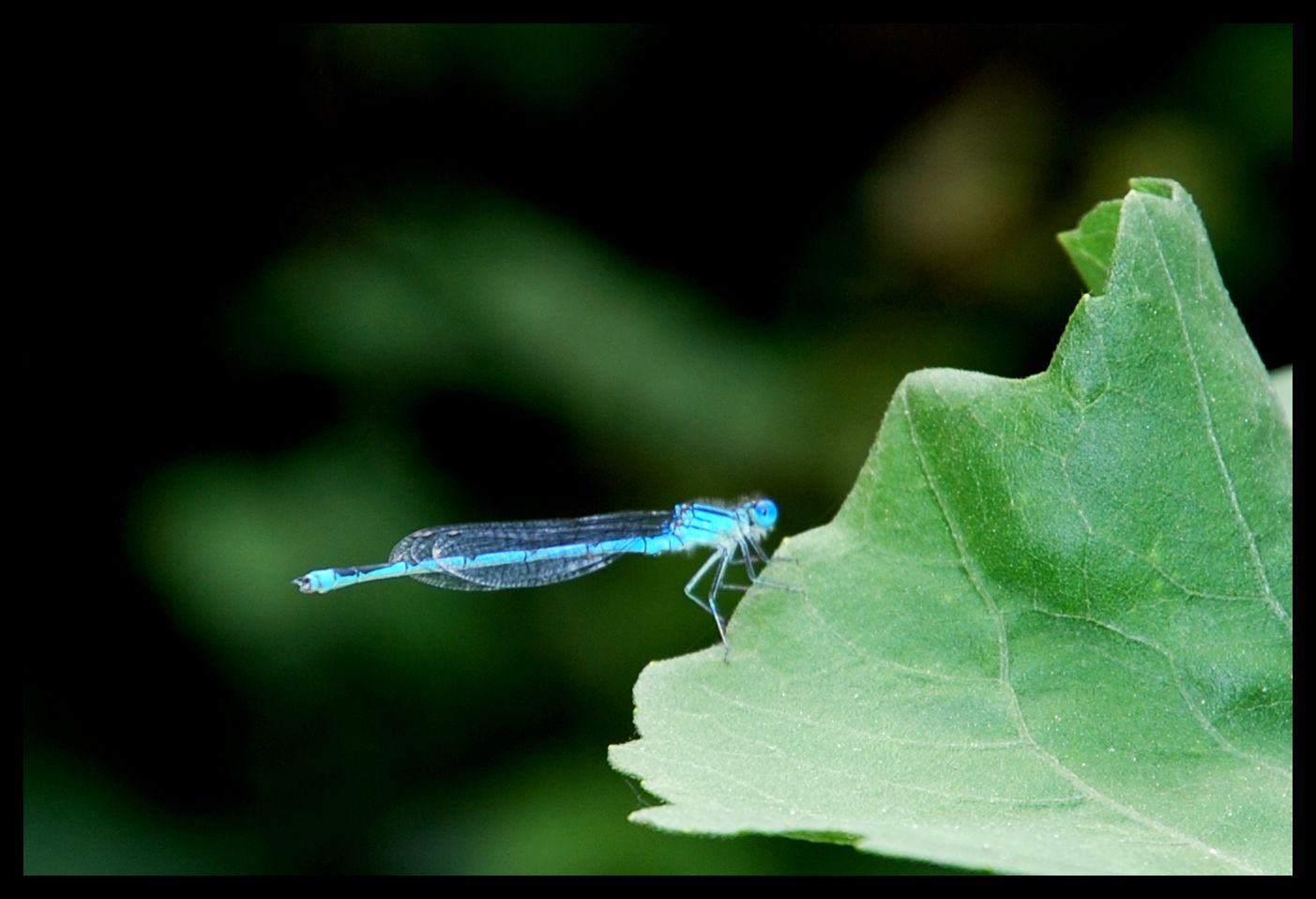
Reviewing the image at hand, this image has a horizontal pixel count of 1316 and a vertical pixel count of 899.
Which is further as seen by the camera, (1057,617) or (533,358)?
(533,358)

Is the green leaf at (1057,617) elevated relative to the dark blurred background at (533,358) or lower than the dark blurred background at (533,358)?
lower

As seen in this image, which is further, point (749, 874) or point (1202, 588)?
point (749, 874)

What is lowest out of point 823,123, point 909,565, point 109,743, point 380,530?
point 909,565

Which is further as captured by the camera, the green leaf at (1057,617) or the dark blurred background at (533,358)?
the dark blurred background at (533,358)

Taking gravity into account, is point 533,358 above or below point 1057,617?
above

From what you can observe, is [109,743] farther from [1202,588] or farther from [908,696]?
[1202,588]

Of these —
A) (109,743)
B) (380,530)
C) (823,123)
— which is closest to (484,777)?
(380,530)

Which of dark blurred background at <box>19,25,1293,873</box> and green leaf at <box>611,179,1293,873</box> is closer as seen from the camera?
green leaf at <box>611,179,1293,873</box>

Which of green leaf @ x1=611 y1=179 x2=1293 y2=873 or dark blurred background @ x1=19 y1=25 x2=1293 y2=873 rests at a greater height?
dark blurred background @ x1=19 y1=25 x2=1293 y2=873
